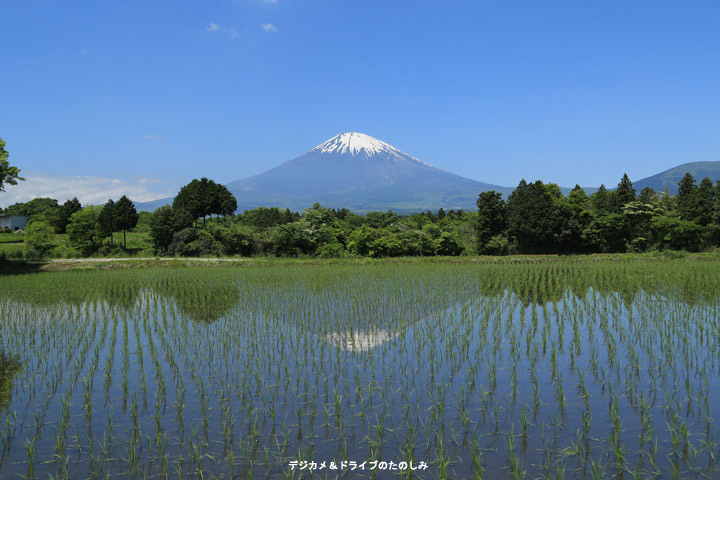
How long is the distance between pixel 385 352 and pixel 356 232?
2499 cm

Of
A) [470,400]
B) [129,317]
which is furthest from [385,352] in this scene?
[129,317]

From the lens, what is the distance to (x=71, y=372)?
6.73 meters

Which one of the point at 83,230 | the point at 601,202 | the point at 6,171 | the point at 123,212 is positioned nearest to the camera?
the point at 6,171

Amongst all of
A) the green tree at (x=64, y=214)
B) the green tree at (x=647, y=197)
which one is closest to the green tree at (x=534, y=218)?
the green tree at (x=647, y=197)

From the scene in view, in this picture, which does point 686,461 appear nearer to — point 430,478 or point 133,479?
point 430,478

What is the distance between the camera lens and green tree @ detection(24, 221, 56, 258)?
102 feet

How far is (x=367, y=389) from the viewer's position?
5641 mm

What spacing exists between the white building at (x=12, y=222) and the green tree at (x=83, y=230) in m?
23.1

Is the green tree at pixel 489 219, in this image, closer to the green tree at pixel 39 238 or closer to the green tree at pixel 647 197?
the green tree at pixel 647 197

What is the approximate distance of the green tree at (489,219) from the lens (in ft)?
108

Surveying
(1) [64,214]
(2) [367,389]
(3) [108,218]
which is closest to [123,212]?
(3) [108,218]

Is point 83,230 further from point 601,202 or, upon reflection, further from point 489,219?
point 601,202

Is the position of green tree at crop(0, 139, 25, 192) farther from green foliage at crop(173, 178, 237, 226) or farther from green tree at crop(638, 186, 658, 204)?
green tree at crop(638, 186, 658, 204)

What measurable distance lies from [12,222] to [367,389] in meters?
58.6
